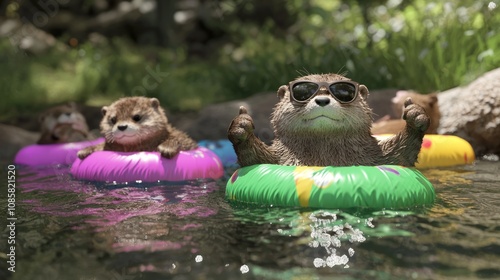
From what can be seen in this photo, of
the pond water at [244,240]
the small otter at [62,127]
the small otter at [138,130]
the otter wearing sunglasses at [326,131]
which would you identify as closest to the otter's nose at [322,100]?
the otter wearing sunglasses at [326,131]

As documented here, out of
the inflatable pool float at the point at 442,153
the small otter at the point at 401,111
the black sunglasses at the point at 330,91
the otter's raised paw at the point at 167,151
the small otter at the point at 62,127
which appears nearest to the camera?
the black sunglasses at the point at 330,91

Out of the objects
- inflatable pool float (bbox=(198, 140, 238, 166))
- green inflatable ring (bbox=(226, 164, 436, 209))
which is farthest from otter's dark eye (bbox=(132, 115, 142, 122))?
green inflatable ring (bbox=(226, 164, 436, 209))

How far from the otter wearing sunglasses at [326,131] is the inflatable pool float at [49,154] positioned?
3909 mm

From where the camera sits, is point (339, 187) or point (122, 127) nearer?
point (339, 187)

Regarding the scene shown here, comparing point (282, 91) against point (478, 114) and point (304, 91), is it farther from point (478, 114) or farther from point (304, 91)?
point (478, 114)

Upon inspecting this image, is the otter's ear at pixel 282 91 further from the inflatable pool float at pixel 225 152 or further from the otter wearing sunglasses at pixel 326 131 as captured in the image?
the inflatable pool float at pixel 225 152

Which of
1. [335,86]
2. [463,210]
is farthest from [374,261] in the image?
[335,86]

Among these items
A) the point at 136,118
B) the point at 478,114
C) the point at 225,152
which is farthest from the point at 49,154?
the point at 478,114

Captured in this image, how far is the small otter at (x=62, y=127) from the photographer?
880cm

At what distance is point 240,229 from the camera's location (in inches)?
161

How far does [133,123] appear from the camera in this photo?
6.93m

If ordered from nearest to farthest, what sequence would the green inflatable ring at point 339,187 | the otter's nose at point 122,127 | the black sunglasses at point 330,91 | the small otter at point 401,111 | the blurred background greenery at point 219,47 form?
the green inflatable ring at point 339,187
the black sunglasses at point 330,91
the otter's nose at point 122,127
the small otter at point 401,111
the blurred background greenery at point 219,47

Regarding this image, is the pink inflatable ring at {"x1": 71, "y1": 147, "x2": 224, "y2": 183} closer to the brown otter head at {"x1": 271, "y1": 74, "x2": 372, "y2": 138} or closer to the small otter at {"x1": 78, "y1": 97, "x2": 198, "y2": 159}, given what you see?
the small otter at {"x1": 78, "y1": 97, "x2": 198, "y2": 159}

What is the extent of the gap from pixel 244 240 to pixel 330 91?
1.75m
